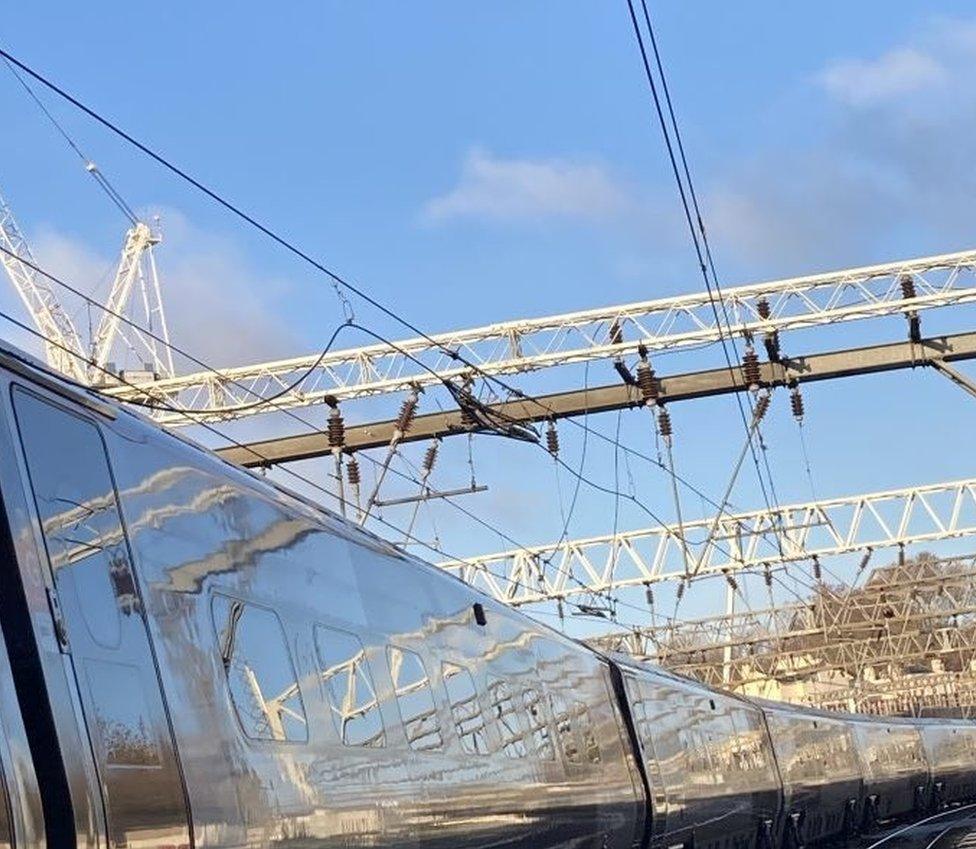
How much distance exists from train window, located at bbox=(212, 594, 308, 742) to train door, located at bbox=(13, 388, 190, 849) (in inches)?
40.0

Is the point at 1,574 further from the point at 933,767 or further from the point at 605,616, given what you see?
the point at 933,767

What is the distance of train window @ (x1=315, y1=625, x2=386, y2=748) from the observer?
383 inches

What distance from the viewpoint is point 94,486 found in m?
7.26

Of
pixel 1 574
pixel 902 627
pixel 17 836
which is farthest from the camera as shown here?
pixel 902 627

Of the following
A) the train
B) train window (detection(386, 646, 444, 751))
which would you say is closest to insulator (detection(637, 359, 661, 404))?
the train

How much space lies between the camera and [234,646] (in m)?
8.31

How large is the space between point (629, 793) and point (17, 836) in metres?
13.7

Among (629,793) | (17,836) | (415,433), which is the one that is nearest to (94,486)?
(17,836)

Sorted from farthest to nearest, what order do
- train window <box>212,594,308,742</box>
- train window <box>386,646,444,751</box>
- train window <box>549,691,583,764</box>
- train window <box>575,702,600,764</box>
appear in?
train window <box>575,702,600,764</box> → train window <box>549,691,583,764</box> → train window <box>386,646,444,751</box> → train window <box>212,594,308,742</box>

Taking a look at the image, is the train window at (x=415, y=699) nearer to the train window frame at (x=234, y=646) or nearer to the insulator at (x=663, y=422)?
the train window frame at (x=234, y=646)

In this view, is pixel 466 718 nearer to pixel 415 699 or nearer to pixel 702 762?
pixel 415 699

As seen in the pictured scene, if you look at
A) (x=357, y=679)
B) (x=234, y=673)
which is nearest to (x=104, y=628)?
(x=234, y=673)

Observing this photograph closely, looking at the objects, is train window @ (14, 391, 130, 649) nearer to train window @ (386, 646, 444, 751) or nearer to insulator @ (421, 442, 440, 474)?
train window @ (386, 646, 444, 751)

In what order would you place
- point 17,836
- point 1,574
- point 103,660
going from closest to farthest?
1. point 17,836
2. point 1,574
3. point 103,660
